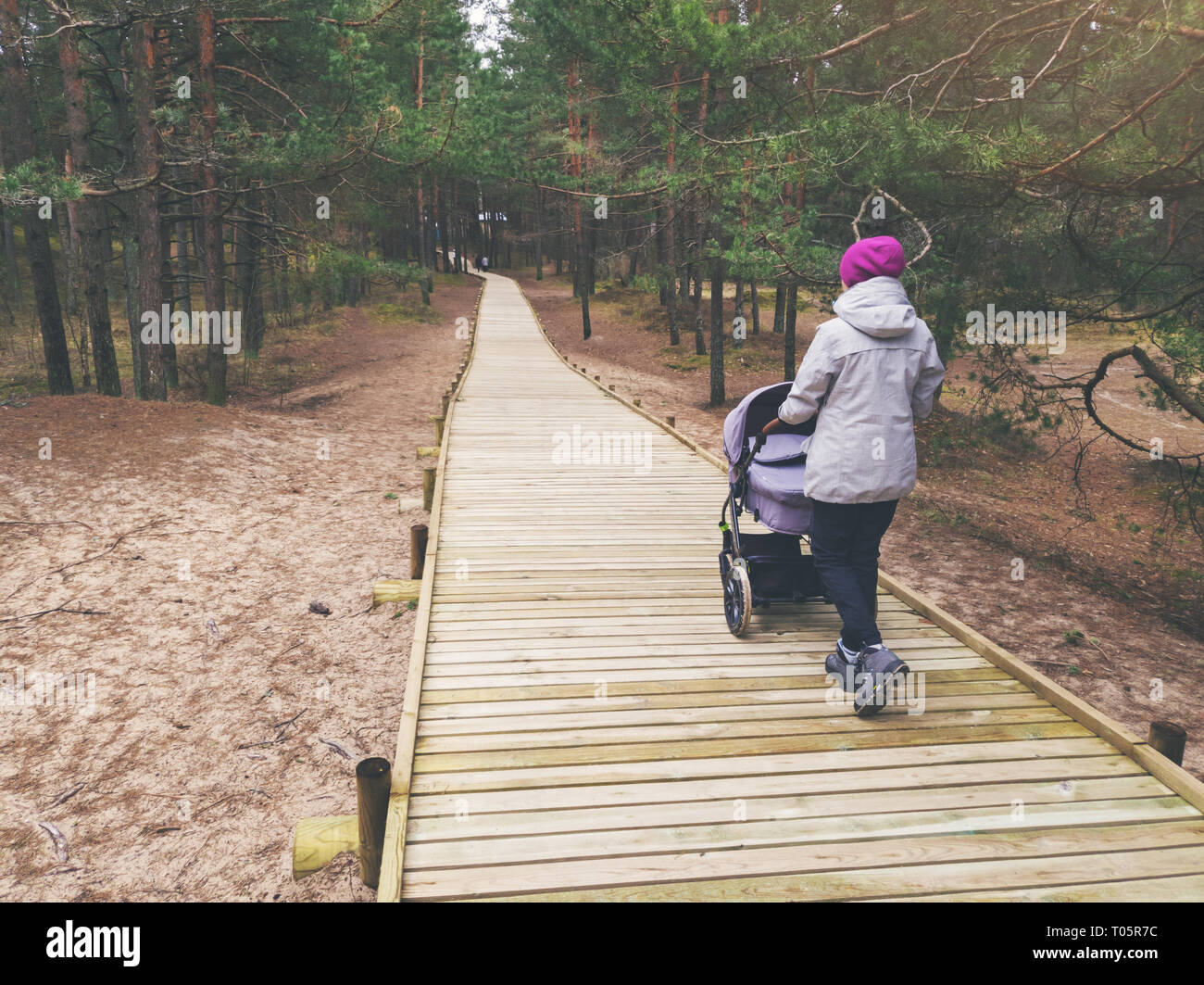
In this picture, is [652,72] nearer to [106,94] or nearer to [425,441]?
[425,441]

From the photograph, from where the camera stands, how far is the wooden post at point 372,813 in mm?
2653

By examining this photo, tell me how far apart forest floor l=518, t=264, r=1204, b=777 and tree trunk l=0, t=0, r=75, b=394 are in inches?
428

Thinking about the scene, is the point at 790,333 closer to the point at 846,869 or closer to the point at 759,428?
the point at 759,428

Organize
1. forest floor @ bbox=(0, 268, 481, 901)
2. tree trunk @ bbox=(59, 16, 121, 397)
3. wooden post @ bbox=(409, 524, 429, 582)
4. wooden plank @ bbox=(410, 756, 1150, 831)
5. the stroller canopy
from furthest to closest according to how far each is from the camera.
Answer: tree trunk @ bbox=(59, 16, 121, 397) → wooden post @ bbox=(409, 524, 429, 582) → forest floor @ bbox=(0, 268, 481, 901) → the stroller canopy → wooden plank @ bbox=(410, 756, 1150, 831)

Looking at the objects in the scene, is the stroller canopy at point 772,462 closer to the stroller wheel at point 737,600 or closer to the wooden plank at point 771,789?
the stroller wheel at point 737,600

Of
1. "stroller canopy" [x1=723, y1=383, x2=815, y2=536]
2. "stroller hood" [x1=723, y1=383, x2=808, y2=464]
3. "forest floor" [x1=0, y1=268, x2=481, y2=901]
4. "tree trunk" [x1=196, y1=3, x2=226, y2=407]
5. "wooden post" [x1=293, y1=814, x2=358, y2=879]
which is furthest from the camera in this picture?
"tree trunk" [x1=196, y1=3, x2=226, y2=407]

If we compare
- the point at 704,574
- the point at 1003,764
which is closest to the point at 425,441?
the point at 704,574

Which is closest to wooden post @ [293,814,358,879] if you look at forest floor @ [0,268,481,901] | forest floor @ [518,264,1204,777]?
forest floor @ [0,268,481,901]

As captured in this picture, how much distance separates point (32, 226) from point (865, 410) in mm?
14520

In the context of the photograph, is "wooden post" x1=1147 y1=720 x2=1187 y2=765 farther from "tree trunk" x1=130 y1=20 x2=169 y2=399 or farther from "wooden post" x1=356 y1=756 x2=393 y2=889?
"tree trunk" x1=130 y1=20 x2=169 y2=399

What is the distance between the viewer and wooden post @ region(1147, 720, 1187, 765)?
3.18m

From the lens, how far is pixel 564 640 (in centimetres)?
432
